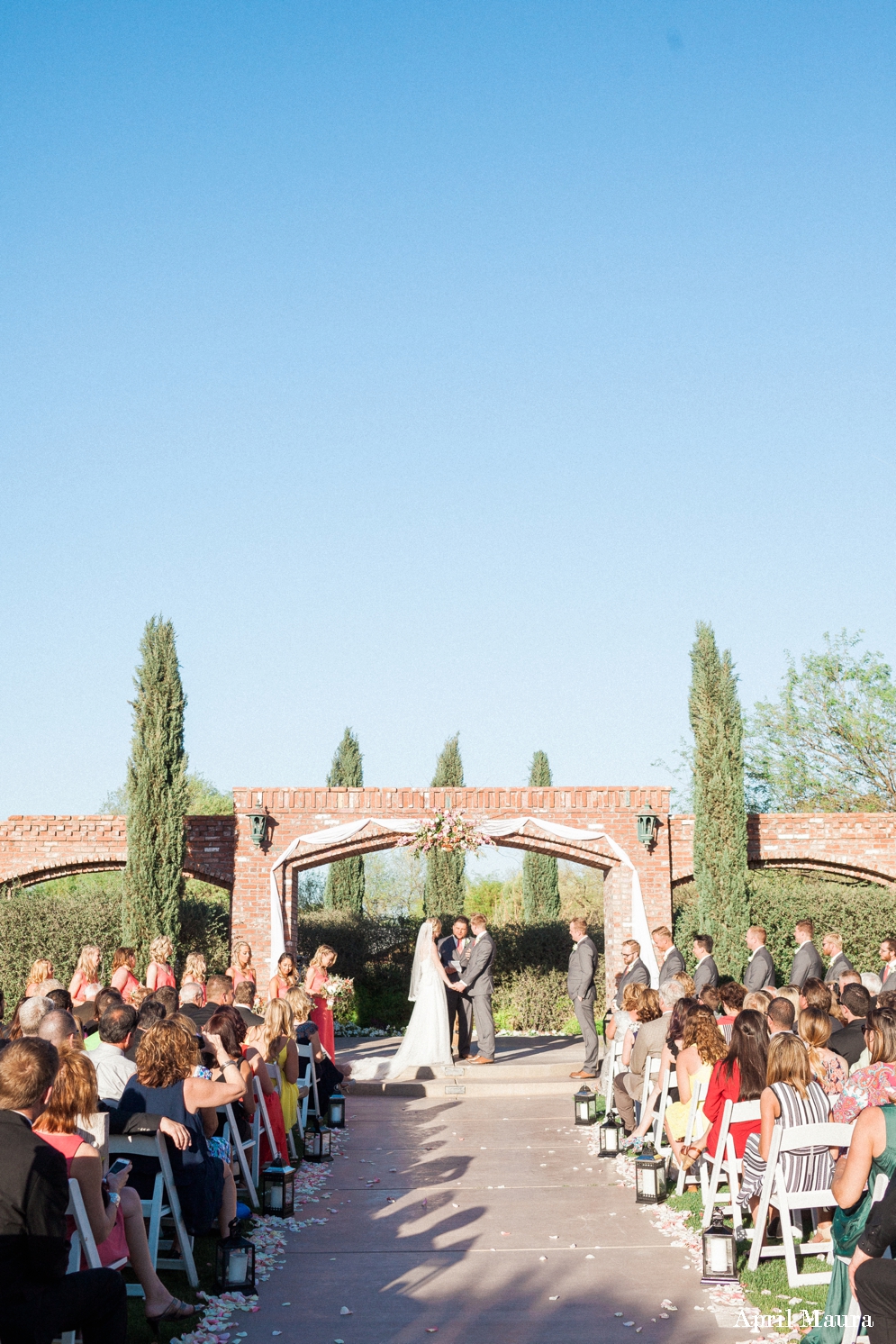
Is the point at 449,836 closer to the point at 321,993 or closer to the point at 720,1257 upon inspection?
the point at 321,993

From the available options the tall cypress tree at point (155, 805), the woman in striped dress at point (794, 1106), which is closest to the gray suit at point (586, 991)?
the tall cypress tree at point (155, 805)

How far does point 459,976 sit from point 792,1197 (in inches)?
352

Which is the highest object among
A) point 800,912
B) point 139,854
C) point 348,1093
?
point 139,854

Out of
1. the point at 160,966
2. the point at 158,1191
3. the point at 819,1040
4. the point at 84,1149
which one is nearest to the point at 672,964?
the point at 160,966

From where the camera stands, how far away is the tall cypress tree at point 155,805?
16484 millimetres

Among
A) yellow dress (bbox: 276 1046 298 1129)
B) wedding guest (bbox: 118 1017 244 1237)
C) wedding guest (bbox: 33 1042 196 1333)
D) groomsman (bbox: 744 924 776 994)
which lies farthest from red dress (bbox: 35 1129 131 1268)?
groomsman (bbox: 744 924 776 994)

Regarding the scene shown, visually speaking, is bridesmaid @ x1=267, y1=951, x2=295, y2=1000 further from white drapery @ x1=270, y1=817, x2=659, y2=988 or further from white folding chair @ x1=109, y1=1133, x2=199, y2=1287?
white folding chair @ x1=109, y1=1133, x2=199, y2=1287

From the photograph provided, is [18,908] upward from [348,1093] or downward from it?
upward

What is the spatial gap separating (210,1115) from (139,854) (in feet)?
35.5

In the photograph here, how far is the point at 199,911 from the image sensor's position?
60.3 feet

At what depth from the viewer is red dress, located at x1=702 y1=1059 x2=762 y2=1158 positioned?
6.64 meters

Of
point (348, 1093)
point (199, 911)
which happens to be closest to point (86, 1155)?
point (348, 1093)

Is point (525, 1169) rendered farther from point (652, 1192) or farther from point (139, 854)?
point (139, 854)

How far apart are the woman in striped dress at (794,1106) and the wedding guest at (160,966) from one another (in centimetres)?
632
